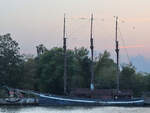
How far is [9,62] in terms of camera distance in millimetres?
105375

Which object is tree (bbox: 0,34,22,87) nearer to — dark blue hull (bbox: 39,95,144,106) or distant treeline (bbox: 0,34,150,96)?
distant treeline (bbox: 0,34,150,96)

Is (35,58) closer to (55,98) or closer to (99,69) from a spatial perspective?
(99,69)

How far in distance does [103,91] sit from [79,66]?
51.3 feet

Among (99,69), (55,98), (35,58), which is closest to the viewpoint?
(55,98)

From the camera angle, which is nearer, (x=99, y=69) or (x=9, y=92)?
(x=9, y=92)

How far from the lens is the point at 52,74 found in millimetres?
109938

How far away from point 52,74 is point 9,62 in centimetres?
964

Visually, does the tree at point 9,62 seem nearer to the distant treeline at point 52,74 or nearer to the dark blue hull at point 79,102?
the distant treeline at point 52,74

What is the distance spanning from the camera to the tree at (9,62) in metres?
103

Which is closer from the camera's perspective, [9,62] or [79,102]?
[79,102]

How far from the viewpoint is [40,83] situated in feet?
361

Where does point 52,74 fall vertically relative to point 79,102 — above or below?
above

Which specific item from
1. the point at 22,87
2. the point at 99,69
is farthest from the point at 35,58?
the point at 22,87

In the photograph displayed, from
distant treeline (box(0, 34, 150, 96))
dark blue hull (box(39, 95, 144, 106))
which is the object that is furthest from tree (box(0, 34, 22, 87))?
dark blue hull (box(39, 95, 144, 106))
